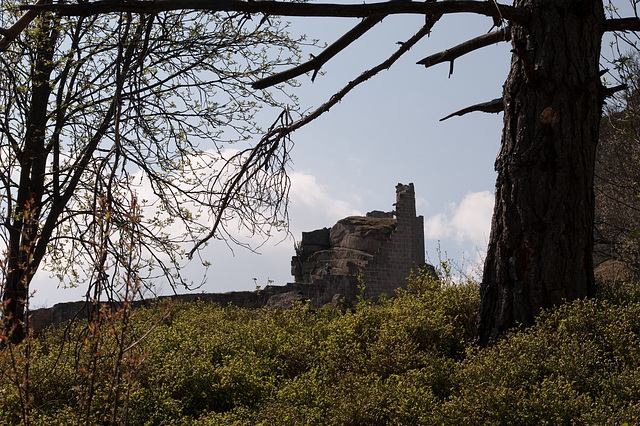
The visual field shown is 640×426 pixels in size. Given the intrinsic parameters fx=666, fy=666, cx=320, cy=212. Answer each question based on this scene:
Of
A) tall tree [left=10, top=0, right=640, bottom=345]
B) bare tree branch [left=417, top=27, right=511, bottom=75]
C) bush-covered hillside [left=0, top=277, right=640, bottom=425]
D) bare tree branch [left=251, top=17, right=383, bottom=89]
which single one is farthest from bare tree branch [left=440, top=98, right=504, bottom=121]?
bush-covered hillside [left=0, top=277, right=640, bottom=425]

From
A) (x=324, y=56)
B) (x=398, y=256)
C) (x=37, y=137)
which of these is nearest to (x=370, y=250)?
(x=398, y=256)

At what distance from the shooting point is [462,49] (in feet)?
20.3

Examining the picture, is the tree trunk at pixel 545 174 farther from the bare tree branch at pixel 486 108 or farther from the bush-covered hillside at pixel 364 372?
the bare tree branch at pixel 486 108

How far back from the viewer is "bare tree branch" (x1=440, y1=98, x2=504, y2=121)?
20.6 ft

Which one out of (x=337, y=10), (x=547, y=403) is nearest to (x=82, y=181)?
(x=337, y=10)

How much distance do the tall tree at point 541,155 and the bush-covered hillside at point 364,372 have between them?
315 millimetres

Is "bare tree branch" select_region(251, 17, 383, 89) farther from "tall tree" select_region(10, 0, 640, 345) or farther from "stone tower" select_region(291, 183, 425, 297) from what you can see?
"stone tower" select_region(291, 183, 425, 297)

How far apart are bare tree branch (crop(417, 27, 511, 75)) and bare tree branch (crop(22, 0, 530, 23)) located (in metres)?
0.68

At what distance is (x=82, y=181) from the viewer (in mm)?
9648

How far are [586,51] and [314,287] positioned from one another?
1153 centimetres

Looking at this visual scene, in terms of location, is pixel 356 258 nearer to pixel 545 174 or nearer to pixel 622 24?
pixel 622 24

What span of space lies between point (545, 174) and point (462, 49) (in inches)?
60.8

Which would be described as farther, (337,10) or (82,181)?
(82,181)

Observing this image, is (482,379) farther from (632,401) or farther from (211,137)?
(211,137)
